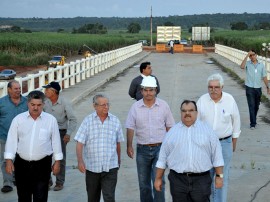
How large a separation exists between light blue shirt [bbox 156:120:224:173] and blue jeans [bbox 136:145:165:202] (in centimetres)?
135

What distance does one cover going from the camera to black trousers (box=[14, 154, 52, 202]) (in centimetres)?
732

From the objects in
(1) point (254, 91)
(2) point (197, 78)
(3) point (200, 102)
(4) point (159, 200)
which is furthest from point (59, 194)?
(2) point (197, 78)

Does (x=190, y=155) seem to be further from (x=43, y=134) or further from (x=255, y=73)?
(x=255, y=73)

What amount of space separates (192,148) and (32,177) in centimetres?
200

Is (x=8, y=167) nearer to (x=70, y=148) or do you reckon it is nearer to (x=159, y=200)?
(x=159, y=200)

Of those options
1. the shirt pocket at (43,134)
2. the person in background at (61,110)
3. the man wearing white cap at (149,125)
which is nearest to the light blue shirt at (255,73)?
the person in background at (61,110)

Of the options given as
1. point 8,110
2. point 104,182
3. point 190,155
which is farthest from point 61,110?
point 190,155

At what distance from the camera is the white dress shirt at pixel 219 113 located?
768 centimetres

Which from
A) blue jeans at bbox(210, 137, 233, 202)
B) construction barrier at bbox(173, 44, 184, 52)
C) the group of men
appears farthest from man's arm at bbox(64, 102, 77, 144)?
construction barrier at bbox(173, 44, 184, 52)

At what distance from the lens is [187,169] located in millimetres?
6289

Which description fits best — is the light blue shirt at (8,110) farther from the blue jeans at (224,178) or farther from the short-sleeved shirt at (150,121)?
the blue jeans at (224,178)

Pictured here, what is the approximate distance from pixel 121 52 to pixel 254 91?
109 feet

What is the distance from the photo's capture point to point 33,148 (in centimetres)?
726

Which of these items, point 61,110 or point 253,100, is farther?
point 253,100
